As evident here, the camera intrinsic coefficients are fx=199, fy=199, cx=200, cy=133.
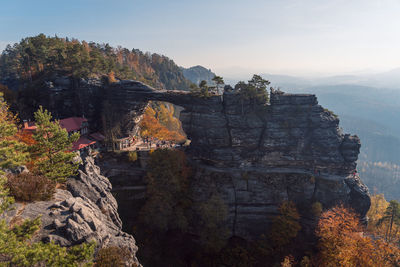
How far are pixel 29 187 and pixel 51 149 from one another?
17.4ft

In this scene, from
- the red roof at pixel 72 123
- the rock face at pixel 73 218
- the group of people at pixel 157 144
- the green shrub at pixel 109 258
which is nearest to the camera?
the rock face at pixel 73 218

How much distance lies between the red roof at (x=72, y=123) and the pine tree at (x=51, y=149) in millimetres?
21057

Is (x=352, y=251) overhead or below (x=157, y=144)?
below

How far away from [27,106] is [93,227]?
4226 cm

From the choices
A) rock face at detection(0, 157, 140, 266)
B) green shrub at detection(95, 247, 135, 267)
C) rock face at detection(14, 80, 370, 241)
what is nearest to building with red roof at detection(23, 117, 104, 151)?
rock face at detection(14, 80, 370, 241)

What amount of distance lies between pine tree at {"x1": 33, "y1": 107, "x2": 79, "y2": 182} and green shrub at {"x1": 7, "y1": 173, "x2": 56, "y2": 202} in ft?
5.65

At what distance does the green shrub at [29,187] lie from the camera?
15.0 meters

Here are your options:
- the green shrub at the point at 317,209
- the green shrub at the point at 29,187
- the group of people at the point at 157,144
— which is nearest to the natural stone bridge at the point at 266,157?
the green shrub at the point at 317,209

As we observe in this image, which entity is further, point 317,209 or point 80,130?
point 80,130

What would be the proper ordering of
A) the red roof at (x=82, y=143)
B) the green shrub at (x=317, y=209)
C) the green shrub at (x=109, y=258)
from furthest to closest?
the red roof at (x=82, y=143) → the green shrub at (x=317, y=209) → the green shrub at (x=109, y=258)

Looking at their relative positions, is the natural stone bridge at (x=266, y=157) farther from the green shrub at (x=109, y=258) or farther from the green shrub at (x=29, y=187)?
the green shrub at (x=109, y=258)

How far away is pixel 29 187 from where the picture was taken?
1543 centimetres

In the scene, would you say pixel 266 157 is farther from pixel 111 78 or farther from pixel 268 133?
pixel 111 78

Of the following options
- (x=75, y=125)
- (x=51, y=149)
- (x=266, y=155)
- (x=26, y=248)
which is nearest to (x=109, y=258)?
(x=26, y=248)
